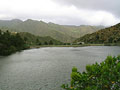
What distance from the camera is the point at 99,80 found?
909 cm

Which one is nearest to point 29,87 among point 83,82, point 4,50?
point 83,82

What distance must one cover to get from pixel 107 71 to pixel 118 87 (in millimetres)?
1298

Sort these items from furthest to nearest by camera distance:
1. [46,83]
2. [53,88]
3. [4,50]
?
[4,50] < [46,83] < [53,88]

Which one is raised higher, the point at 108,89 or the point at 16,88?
the point at 108,89

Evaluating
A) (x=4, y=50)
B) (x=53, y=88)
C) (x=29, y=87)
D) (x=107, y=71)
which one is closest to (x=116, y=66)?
(x=107, y=71)

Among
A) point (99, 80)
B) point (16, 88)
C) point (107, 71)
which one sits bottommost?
point (16, 88)

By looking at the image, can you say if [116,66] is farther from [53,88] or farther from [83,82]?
[53,88]

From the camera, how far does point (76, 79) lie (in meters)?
8.59

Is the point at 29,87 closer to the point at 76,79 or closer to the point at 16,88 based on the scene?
the point at 16,88

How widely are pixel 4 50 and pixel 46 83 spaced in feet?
332

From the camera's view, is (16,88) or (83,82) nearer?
(83,82)

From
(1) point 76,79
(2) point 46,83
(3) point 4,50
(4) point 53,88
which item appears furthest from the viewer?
(3) point 4,50

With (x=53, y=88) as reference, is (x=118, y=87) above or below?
above

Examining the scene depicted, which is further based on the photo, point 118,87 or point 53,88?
point 53,88
